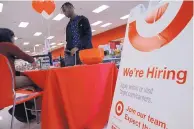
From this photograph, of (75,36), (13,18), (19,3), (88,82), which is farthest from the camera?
(13,18)

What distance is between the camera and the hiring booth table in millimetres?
1154

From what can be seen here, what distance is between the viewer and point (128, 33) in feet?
3.23

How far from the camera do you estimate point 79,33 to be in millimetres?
2043

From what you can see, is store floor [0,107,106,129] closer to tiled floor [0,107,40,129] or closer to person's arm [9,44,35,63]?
tiled floor [0,107,40,129]

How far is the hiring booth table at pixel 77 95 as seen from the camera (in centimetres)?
115

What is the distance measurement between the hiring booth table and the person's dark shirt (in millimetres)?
530

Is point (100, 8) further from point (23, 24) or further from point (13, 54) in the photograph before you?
point (13, 54)

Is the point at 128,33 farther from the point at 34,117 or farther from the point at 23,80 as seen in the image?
the point at 34,117

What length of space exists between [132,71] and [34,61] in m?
1.45


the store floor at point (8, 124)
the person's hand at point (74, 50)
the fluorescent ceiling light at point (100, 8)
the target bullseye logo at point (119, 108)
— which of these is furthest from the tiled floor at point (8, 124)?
the fluorescent ceiling light at point (100, 8)

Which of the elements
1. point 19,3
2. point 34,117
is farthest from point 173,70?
point 19,3

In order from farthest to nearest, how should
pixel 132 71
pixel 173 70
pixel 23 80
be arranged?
1. pixel 23 80
2. pixel 132 71
3. pixel 173 70

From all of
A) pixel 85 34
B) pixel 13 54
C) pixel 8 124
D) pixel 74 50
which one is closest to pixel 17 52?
pixel 13 54

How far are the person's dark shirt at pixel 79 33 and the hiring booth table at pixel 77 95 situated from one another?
0.53 meters
